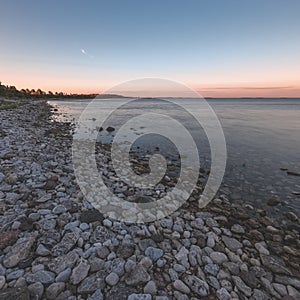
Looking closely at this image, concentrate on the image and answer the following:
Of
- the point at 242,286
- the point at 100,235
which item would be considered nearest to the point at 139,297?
the point at 100,235

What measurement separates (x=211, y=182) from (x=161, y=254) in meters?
3.86

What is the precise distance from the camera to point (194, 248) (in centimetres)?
315

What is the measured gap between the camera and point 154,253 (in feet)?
9.52

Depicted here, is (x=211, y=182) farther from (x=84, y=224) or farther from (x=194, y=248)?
(x=84, y=224)

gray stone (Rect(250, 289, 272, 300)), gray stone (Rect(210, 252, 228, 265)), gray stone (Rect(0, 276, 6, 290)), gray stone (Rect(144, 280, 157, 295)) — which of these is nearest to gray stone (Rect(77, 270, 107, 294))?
gray stone (Rect(144, 280, 157, 295))

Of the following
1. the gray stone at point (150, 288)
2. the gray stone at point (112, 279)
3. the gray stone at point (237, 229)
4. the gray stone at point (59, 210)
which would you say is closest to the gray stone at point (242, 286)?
the gray stone at point (150, 288)

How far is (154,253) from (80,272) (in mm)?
1030

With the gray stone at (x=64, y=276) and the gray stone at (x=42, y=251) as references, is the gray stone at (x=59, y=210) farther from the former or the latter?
the gray stone at (x=64, y=276)

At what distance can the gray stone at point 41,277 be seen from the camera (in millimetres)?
2253

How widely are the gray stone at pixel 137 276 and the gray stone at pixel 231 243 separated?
1.62 metres

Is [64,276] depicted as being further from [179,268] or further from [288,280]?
[288,280]

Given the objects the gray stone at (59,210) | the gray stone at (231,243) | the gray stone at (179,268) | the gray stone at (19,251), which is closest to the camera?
the gray stone at (19,251)

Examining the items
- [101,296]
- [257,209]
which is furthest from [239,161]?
[101,296]

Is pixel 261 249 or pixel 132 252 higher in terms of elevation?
pixel 132 252
